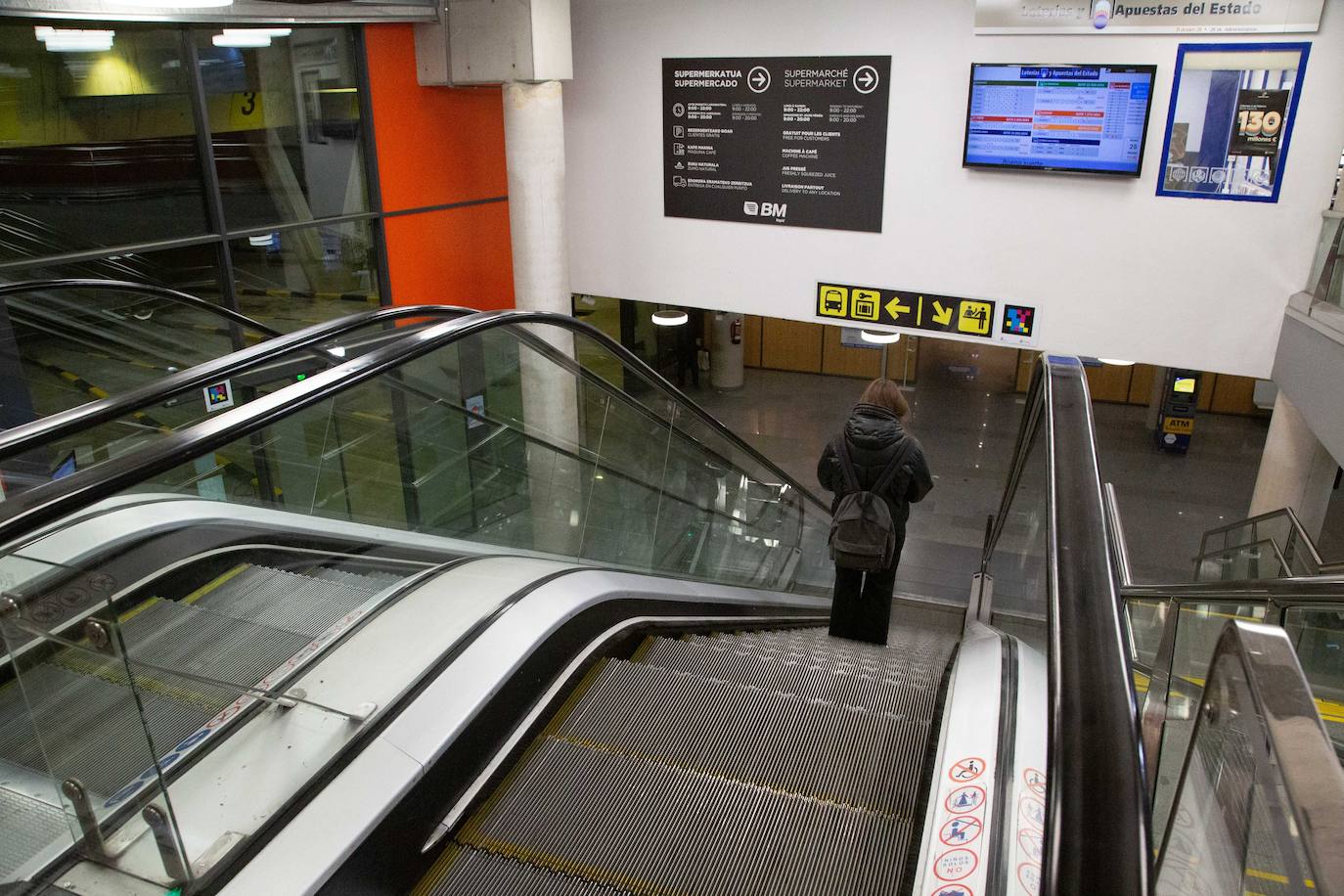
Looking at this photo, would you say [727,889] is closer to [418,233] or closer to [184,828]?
[184,828]

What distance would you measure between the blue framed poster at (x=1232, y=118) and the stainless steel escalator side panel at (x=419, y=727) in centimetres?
563

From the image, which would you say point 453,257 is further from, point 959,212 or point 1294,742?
point 1294,742

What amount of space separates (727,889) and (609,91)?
762 cm

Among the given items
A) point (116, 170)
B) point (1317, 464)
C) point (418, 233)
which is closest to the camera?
point (116, 170)

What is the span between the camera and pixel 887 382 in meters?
4.69

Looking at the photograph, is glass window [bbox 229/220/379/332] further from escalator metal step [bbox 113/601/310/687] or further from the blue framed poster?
the blue framed poster

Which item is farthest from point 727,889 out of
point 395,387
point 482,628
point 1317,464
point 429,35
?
point 429,35

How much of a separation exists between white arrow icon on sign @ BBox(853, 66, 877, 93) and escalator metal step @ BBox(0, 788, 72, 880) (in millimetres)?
7235

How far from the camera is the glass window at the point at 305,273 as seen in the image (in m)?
6.56

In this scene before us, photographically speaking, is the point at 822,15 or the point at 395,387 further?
the point at 822,15

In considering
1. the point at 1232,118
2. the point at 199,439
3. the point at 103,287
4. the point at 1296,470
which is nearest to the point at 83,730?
the point at 199,439

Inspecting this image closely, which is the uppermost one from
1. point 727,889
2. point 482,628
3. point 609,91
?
point 609,91

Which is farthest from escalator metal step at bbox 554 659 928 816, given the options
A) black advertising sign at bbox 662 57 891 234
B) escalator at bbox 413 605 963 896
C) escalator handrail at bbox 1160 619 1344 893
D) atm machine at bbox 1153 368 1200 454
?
atm machine at bbox 1153 368 1200 454

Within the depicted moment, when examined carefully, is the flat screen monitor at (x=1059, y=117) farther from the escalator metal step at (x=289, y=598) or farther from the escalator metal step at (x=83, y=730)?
the escalator metal step at (x=83, y=730)
